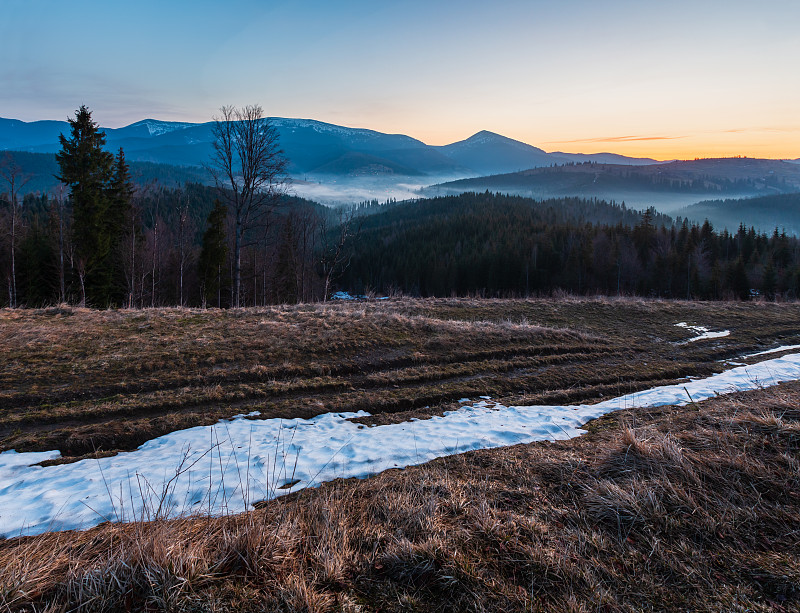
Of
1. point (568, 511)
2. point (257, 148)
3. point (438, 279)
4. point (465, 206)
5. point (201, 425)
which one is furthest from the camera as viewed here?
point (465, 206)

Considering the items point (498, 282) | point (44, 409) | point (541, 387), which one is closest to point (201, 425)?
point (44, 409)

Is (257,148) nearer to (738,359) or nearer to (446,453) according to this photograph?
(446,453)

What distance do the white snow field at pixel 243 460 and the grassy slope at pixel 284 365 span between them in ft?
1.95

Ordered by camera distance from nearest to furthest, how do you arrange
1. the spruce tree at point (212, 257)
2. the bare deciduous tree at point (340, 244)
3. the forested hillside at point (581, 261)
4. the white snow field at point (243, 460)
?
the white snow field at point (243, 460)
the bare deciduous tree at point (340, 244)
the spruce tree at point (212, 257)
the forested hillside at point (581, 261)

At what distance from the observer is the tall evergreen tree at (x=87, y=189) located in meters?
28.4

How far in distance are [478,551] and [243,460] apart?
153 inches

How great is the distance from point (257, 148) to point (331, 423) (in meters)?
19.4

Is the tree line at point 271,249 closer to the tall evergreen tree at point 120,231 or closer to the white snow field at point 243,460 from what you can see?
the tall evergreen tree at point 120,231

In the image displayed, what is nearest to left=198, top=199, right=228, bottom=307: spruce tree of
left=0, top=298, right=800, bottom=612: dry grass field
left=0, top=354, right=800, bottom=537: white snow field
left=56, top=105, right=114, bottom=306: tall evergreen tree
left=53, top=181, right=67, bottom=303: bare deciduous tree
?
left=56, top=105, right=114, bottom=306: tall evergreen tree

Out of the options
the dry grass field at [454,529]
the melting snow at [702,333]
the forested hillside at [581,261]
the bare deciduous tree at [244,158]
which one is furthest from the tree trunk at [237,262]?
the forested hillside at [581,261]

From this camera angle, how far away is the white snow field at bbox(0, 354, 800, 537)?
3.87 m

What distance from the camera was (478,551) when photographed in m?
2.50

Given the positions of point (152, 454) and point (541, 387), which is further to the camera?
point (541, 387)

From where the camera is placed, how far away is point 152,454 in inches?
217
